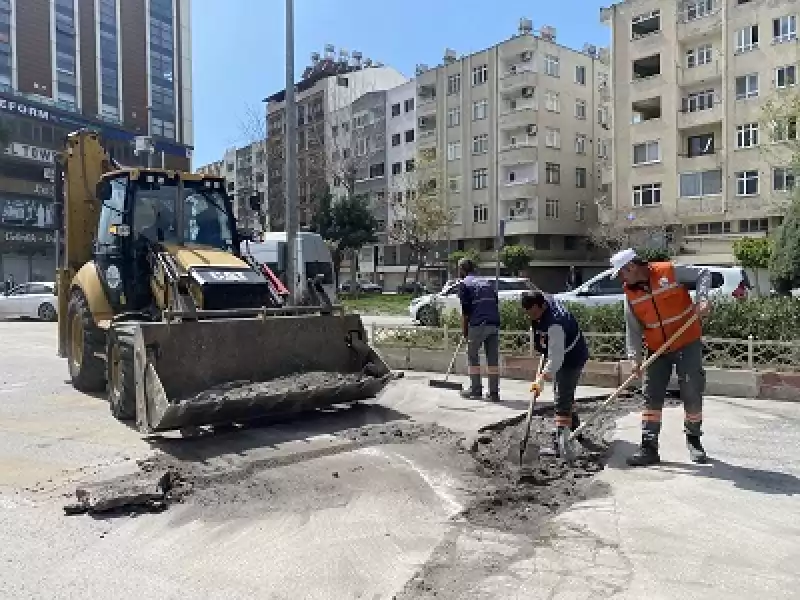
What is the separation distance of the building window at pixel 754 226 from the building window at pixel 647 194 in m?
4.82

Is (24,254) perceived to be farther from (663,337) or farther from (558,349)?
(663,337)

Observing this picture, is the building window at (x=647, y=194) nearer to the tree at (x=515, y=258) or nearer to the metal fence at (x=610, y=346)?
the tree at (x=515, y=258)

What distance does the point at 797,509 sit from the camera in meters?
4.87

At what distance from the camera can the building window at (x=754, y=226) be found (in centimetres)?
3750

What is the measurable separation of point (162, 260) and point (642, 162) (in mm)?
38504

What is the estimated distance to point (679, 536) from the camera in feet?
14.4

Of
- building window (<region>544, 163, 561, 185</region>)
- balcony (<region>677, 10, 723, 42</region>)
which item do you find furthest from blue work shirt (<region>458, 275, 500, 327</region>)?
building window (<region>544, 163, 561, 185</region>)

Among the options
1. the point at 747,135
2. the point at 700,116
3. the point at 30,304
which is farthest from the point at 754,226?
the point at 30,304

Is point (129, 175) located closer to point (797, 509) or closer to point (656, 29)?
point (797, 509)

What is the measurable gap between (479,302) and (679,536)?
5153 mm

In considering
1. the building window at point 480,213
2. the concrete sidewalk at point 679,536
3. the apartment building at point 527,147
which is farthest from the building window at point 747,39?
the concrete sidewalk at point 679,536

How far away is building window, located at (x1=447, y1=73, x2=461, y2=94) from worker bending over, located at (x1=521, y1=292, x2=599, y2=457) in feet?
168

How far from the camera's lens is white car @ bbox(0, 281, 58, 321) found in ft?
85.0

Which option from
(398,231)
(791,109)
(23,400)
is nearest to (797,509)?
(23,400)
